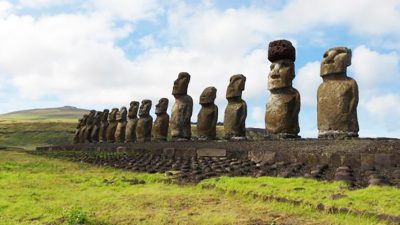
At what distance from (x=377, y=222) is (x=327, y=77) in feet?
23.0

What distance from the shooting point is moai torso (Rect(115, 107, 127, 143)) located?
24.9 m

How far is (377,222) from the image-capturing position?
14.9 feet

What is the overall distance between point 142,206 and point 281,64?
24.6ft

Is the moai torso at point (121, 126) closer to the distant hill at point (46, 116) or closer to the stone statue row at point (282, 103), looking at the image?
the stone statue row at point (282, 103)

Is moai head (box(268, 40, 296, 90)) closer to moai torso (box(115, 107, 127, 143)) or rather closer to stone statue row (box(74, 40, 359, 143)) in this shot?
stone statue row (box(74, 40, 359, 143))

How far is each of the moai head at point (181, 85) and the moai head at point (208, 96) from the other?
7.04ft

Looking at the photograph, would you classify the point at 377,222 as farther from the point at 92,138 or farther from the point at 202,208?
the point at 92,138

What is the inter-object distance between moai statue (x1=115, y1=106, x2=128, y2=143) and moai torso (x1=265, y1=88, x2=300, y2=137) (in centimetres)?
1354

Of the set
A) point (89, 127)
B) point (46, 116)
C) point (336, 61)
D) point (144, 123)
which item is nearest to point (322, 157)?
point (336, 61)

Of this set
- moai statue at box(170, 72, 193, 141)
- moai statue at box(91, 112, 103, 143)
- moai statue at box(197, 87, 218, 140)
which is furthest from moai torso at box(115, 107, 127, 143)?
moai statue at box(197, 87, 218, 140)

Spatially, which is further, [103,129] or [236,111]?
[103,129]

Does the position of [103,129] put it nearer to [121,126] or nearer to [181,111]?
[121,126]

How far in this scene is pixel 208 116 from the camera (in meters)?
16.2

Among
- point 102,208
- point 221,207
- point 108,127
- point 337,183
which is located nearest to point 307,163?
point 337,183
